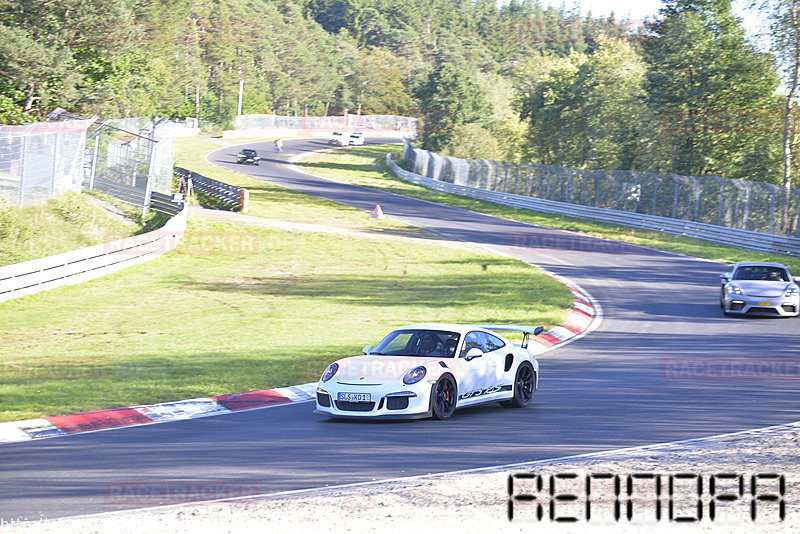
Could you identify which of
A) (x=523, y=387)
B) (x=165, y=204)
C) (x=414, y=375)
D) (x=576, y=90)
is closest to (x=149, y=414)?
(x=414, y=375)

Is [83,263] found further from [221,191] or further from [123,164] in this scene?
[221,191]

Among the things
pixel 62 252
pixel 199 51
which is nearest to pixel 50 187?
pixel 62 252

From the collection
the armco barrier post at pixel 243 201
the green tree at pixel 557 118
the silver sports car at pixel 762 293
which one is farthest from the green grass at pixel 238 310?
the green tree at pixel 557 118

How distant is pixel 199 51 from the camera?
13550cm

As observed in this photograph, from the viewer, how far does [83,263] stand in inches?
1004

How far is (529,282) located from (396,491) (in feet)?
66.9

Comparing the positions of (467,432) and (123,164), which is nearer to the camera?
(467,432)

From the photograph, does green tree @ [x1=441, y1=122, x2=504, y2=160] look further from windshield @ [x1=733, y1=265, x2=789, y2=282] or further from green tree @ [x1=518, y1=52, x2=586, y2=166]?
windshield @ [x1=733, y1=265, x2=789, y2=282]

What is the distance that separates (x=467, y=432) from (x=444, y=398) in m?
0.95

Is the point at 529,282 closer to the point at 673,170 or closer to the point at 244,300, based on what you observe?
the point at 244,300

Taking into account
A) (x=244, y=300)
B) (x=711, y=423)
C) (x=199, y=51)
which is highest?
(x=199, y=51)

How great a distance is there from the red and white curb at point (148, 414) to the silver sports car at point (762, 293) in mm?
12845

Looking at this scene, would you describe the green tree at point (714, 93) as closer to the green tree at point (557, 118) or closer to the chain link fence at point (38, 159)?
the green tree at point (557, 118)

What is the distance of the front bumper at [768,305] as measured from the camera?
21750 mm
